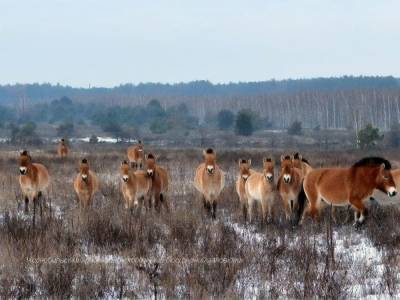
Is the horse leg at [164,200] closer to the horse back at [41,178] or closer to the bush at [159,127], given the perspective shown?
the horse back at [41,178]

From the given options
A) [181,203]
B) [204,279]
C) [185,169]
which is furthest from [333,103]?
[204,279]

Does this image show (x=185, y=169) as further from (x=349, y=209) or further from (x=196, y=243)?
(x=196, y=243)

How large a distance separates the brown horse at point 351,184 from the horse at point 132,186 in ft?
12.2

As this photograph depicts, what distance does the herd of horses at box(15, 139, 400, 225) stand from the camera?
40.2ft

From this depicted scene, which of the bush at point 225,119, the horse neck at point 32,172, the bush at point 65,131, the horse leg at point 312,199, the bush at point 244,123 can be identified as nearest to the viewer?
the horse leg at point 312,199

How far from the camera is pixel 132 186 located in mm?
14594

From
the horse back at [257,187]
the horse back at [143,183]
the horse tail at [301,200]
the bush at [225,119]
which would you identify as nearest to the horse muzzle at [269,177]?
the horse back at [257,187]

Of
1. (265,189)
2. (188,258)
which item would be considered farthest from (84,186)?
(188,258)

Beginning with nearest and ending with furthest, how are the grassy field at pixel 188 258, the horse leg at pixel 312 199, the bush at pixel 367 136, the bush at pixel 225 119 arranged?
the grassy field at pixel 188 258 → the horse leg at pixel 312 199 → the bush at pixel 367 136 → the bush at pixel 225 119

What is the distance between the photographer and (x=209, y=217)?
13180 mm

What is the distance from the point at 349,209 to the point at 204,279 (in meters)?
6.91

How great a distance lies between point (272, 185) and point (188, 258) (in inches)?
204

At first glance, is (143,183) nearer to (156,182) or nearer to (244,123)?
(156,182)

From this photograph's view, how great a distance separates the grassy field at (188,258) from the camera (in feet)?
23.9
